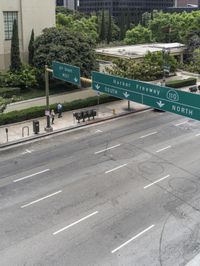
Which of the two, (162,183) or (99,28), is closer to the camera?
(162,183)

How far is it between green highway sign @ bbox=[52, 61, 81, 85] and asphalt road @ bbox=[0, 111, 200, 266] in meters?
4.47

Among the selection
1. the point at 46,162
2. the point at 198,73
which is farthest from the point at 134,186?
the point at 198,73

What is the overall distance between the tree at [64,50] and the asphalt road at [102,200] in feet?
45.7

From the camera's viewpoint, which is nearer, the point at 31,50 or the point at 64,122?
the point at 64,122

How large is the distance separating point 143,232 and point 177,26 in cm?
7330

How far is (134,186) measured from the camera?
22.3 meters

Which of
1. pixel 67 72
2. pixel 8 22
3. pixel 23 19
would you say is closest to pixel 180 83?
pixel 23 19

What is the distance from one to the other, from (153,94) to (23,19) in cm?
2830

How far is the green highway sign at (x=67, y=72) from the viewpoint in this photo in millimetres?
29886

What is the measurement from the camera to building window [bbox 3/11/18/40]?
46.9m

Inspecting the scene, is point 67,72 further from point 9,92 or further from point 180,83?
point 180,83

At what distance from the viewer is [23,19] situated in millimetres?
48062

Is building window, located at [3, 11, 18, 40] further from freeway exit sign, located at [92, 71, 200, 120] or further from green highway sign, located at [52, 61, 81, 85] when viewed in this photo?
freeway exit sign, located at [92, 71, 200, 120]

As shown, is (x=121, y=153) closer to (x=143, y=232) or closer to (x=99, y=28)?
(x=143, y=232)
